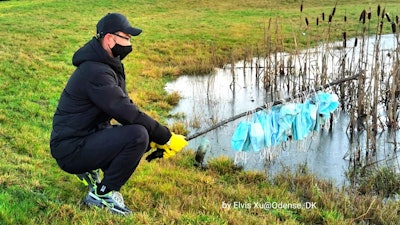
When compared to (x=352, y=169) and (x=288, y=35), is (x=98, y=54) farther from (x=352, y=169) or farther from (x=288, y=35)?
(x=288, y=35)

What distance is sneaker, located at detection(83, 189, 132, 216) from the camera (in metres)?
4.50

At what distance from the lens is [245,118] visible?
7508mm

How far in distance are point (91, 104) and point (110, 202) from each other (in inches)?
39.7

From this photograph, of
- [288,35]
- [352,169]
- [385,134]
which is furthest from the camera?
[288,35]

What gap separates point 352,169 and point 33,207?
455 centimetres

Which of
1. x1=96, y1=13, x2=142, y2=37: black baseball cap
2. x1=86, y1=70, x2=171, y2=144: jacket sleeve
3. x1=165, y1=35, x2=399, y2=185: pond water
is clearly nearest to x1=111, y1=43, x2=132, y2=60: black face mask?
x1=96, y1=13, x2=142, y2=37: black baseball cap

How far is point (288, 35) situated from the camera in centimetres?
1753

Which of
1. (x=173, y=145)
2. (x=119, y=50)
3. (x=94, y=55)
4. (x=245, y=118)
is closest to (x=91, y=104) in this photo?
(x=94, y=55)

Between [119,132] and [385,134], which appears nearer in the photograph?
[119,132]

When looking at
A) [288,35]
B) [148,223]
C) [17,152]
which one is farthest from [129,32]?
[288,35]

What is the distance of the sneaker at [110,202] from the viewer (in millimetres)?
4504

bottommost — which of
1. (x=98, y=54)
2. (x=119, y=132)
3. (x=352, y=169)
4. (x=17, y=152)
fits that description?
(x=352, y=169)

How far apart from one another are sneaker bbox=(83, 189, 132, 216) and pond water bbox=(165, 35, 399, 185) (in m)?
2.12

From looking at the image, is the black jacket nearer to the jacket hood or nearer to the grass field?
the jacket hood
